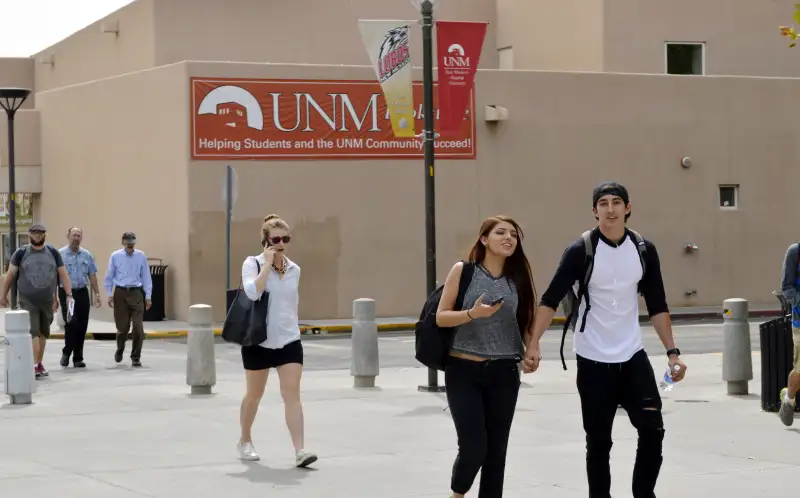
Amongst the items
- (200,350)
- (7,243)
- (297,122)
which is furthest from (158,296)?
(200,350)

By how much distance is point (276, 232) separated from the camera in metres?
10.5

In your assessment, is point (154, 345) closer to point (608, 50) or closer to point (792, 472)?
point (608, 50)

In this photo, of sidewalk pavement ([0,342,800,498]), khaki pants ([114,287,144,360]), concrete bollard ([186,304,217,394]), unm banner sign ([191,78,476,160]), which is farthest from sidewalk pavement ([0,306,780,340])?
sidewalk pavement ([0,342,800,498])

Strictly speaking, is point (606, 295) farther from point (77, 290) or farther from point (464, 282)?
point (77, 290)

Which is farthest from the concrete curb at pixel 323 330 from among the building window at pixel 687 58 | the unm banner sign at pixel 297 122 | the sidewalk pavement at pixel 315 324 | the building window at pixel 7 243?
the building window at pixel 7 243

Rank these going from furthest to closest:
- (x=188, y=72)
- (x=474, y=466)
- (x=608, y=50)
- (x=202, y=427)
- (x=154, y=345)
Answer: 1. (x=608, y=50)
2. (x=188, y=72)
3. (x=154, y=345)
4. (x=202, y=427)
5. (x=474, y=466)

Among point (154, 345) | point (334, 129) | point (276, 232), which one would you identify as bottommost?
point (154, 345)

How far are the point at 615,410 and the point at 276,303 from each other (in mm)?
3282

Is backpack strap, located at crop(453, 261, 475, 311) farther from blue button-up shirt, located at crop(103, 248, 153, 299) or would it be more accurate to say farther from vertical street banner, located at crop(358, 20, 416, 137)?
blue button-up shirt, located at crop(103, 248, 153, 299)

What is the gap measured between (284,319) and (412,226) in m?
19.0

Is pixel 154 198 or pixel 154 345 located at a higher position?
pixel 154 198

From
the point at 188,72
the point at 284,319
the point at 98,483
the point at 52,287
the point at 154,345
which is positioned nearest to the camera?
the point at 98,483

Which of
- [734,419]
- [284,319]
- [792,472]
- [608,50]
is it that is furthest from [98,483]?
[608,50]

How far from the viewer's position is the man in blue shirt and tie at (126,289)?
19.8 metres
